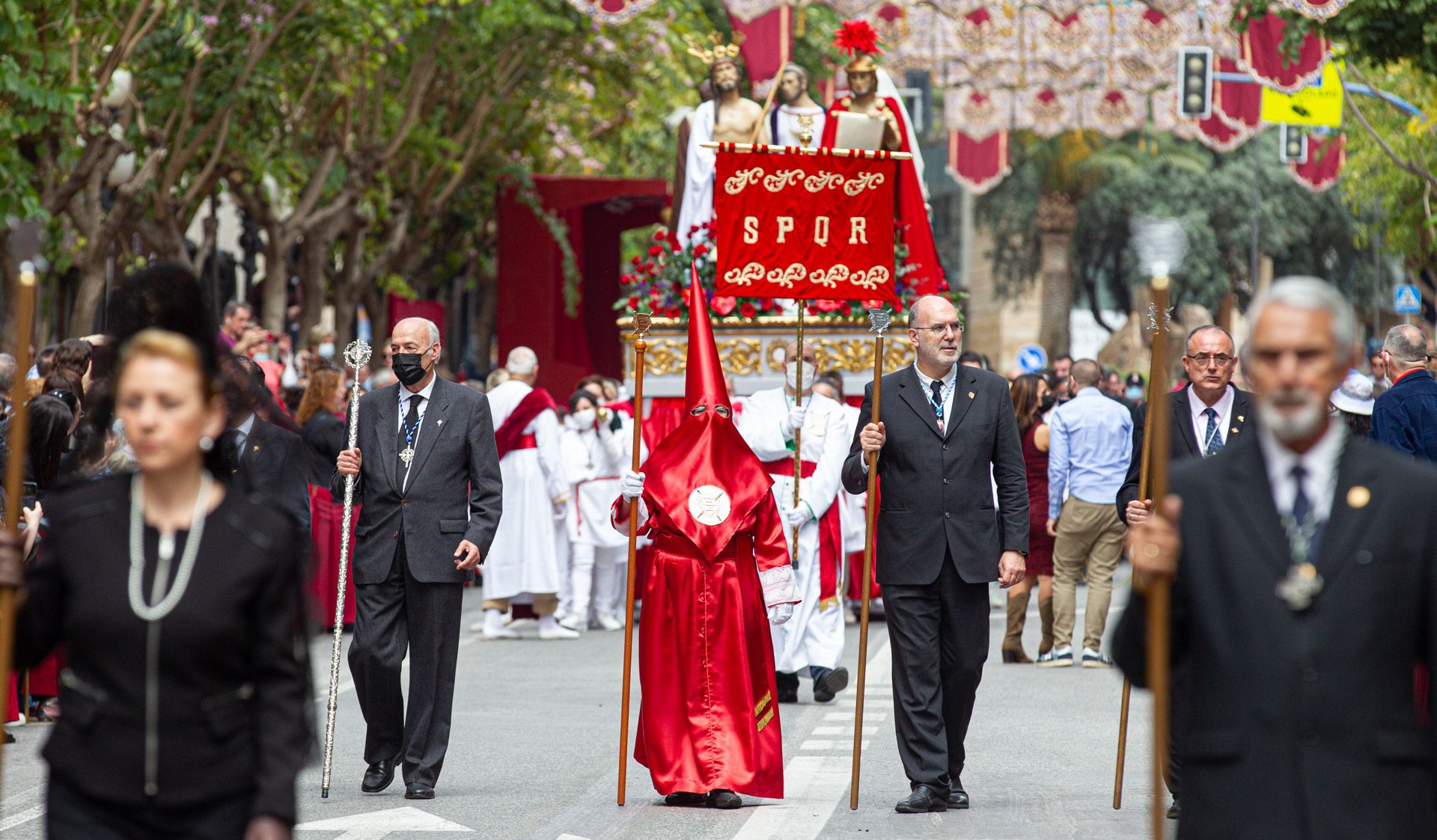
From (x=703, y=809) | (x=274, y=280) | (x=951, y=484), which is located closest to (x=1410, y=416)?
(x=951, y=484)

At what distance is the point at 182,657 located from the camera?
423cm

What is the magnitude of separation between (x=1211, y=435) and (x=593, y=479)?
9174 millimetres

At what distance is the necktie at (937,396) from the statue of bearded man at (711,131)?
7.46 metres

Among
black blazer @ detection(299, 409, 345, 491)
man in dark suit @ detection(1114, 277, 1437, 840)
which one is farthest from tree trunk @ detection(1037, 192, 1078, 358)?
man in dark suit @ detection(1114, 277, 1437, 840)

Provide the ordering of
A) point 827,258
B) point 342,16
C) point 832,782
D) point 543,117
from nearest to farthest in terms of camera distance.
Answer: point 832,782
point 827,258
point 342,16
point 543,117

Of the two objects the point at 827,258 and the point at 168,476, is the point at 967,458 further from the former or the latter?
the point at 168,476

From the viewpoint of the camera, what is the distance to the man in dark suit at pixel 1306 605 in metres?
4.09

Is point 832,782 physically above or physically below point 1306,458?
below

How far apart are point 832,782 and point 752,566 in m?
1.04

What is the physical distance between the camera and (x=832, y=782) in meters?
9.24

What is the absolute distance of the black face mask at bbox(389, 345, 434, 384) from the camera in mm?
9055

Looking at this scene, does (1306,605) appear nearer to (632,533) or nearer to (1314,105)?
(632,533)

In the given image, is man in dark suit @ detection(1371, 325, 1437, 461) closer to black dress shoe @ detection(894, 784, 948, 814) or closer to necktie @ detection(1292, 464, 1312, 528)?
black dress shoe @ detection(894, 784, 948, 814)

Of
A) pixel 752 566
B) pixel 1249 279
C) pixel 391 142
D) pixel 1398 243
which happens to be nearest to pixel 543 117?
pixel 391 142
